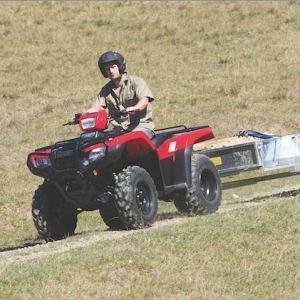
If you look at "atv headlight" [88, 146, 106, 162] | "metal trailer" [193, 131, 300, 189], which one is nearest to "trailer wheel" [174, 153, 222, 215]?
"metal trailer" [193, 131, 300, 189]

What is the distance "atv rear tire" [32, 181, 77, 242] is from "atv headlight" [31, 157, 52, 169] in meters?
0.41

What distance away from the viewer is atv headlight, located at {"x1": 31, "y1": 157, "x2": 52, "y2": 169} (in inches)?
409

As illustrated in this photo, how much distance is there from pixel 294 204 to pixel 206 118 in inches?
418

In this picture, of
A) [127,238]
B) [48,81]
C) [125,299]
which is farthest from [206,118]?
[125,299]

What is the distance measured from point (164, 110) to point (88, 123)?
11.7 metres

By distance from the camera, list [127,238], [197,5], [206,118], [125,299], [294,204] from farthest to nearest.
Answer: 1. [197,5]
2. [206,118]
3. [294,204]
4. [127,238]
5. [125,299]

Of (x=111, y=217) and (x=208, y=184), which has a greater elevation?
(x=208, y=184)

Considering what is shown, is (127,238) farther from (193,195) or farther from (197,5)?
(197,5)

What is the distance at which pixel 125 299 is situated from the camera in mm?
7781

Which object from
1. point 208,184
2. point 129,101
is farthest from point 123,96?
point 208,184

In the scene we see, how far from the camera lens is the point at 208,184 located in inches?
476

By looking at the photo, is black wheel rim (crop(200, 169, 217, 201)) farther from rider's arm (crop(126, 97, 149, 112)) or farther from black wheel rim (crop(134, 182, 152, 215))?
rider's arm (crop(126, 97, 149, 112))

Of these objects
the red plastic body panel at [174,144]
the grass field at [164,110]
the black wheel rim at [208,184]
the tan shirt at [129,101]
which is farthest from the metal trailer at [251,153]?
the tan shirt at [129,101]

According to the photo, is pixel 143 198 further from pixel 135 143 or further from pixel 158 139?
pixel 158 139
